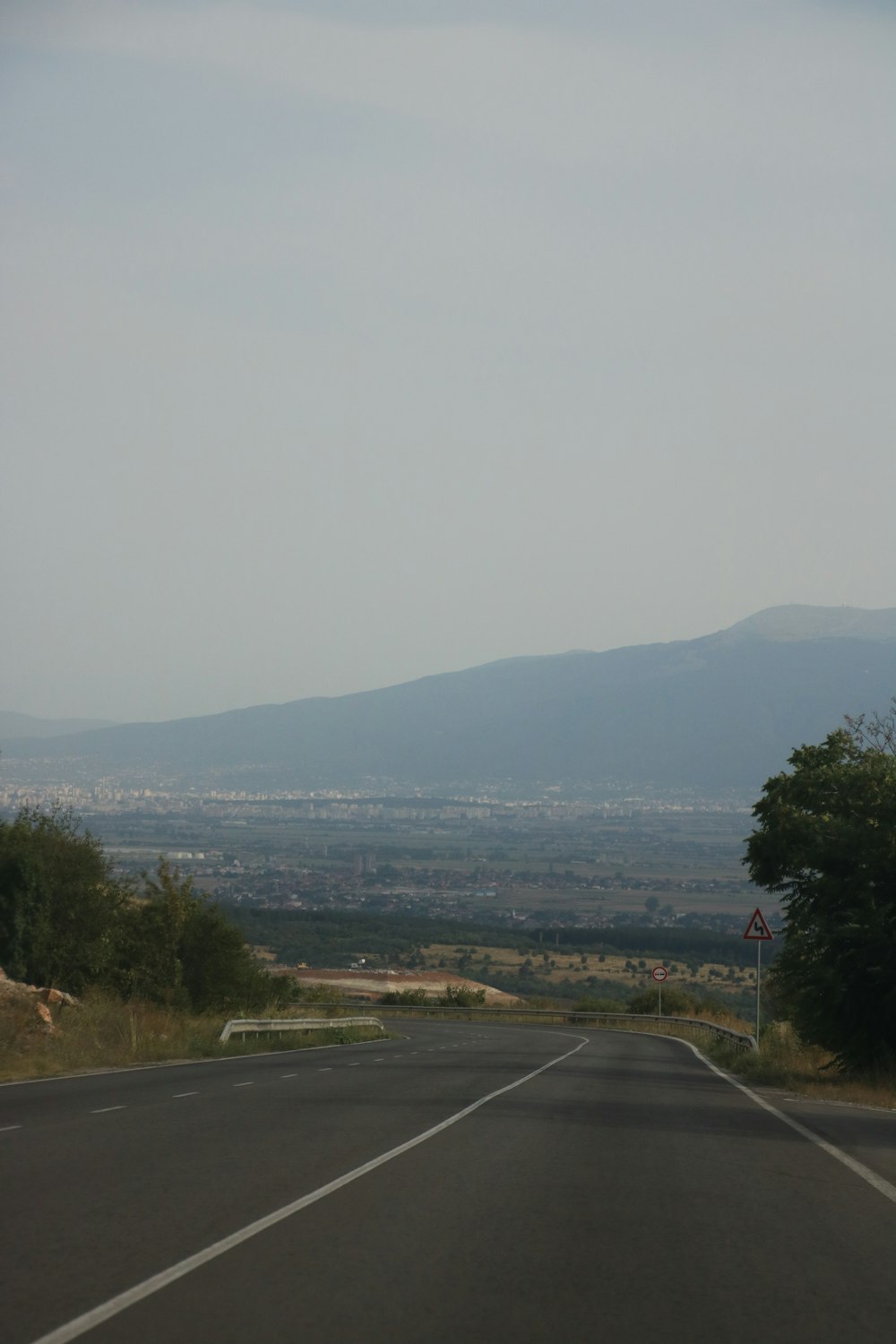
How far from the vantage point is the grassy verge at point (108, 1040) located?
23422 millimetres

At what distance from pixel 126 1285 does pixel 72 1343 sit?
1.04m

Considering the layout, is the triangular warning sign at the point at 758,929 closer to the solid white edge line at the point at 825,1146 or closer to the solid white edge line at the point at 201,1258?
the solid white edge line at the point at 825,1146

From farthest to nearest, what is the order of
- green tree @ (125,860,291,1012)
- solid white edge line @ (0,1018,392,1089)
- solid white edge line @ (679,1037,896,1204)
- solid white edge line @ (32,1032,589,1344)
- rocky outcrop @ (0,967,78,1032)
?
green tree @ (125,860,291,1012) → rocky outcrop @ (0,967,78,1032) → solid white edge line @ (0,1018,392,1089) → solid white edge line @ (679,1037,896,1204) → solid white edge line @ (32,1032,589,1344)

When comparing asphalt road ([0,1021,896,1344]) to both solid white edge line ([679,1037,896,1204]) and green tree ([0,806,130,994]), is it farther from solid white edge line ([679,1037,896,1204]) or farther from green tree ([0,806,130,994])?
green tree ([0,806,130,994])

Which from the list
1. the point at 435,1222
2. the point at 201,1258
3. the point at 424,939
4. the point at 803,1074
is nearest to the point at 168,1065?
the point at 803,1074

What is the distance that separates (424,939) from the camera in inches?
5394

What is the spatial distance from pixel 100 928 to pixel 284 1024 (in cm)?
594

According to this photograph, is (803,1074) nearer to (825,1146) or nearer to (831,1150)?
(825,1146)

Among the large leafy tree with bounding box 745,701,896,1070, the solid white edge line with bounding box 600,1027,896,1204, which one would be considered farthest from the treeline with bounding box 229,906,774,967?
the solid white edge line with bounding box 600,1027,896,1204

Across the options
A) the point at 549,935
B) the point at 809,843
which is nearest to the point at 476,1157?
the point at 809,843

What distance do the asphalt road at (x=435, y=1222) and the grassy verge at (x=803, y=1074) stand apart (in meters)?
3.84

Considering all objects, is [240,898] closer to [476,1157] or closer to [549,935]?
[549,935]

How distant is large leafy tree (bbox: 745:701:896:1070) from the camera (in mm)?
24984

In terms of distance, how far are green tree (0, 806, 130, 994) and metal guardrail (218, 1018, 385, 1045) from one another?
14.8ft
